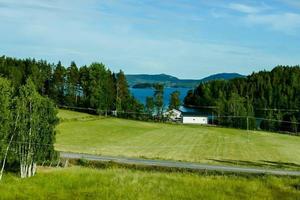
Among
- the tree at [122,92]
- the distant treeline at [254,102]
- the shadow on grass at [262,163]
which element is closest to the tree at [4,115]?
the shadow on grass at [262,163]

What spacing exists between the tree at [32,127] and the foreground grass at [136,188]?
409 centimetres

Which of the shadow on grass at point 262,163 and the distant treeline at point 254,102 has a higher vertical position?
the distant treeline at point 254,102

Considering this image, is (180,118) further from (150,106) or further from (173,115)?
(150,106)

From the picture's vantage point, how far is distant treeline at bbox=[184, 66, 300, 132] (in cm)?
13588

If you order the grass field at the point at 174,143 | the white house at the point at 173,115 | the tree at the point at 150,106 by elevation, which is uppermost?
the tree at the point at 150,106

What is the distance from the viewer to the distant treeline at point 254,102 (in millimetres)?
135875

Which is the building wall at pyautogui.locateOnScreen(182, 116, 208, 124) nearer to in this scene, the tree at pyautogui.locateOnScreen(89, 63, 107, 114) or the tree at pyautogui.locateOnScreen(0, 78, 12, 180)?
the tree at pyautogui.locateOnScreen(89, 63, 107, 114)

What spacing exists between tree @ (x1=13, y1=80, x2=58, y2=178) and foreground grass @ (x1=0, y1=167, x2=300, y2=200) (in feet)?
13.4

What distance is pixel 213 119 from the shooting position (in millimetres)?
140750

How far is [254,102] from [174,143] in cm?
10698

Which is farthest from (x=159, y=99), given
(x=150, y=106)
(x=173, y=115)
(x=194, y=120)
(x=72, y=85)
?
(x=72, y=85)

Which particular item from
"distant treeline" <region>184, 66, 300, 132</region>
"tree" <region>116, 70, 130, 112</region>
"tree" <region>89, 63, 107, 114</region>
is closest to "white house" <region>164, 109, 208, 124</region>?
"distant treeline" <region>184, 66, 300, 132</region>

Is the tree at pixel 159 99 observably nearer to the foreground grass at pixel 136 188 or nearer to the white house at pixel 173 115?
the white house at pixel 173 115

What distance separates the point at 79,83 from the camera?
12500cm
